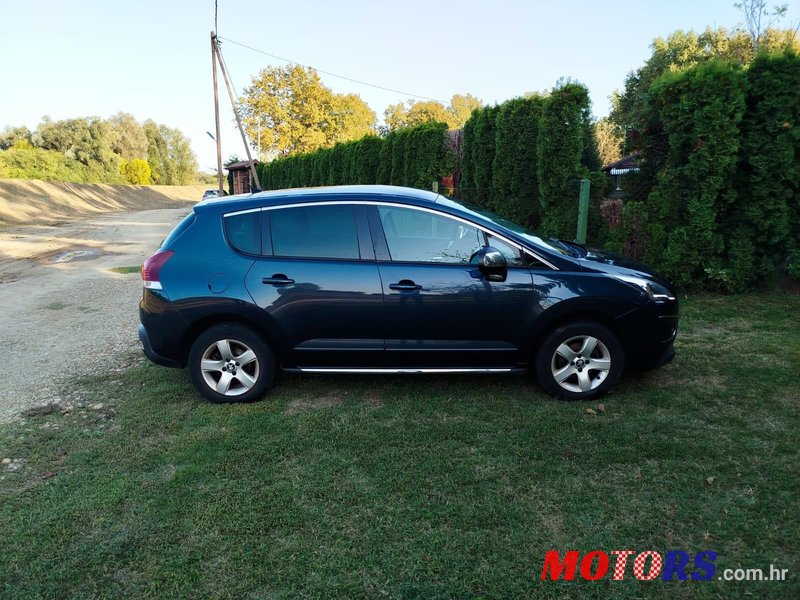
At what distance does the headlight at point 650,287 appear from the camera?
414 centimetres

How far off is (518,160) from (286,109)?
40843 millimetres

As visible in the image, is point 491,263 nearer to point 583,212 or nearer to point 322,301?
point 322,301

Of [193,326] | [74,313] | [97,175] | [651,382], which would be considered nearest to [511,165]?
[651,382]

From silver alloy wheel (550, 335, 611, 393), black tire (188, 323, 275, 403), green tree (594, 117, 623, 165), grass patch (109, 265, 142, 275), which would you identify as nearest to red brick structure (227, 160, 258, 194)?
grass patch (109, 265, 142, 275)

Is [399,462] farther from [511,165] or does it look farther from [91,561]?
[511,165]

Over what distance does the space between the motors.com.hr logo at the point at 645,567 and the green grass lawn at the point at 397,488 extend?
0.04m

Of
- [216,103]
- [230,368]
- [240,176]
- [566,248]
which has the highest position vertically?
[216,103]

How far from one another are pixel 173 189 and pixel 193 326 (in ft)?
246

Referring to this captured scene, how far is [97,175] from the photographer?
61.3 meters

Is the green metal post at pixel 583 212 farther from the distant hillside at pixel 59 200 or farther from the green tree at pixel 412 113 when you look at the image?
the green tree at pixel 412 113

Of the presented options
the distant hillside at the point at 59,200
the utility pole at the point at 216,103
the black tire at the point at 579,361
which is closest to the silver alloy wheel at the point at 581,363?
the black tire at the point at 579,361

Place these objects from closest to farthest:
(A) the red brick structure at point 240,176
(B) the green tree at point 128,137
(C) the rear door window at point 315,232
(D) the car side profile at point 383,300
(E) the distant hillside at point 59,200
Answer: (D) the car side profile at point 383,300, (C) the rear door window at point 315,232, (E) the distant hillside at point 59,200, (A) the red brick structure at point 240,176, (B) the green tree at point 128,137

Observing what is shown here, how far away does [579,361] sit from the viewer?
417 centimetres

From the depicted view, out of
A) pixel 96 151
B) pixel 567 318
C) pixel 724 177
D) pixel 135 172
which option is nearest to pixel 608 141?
pixel 724 177
